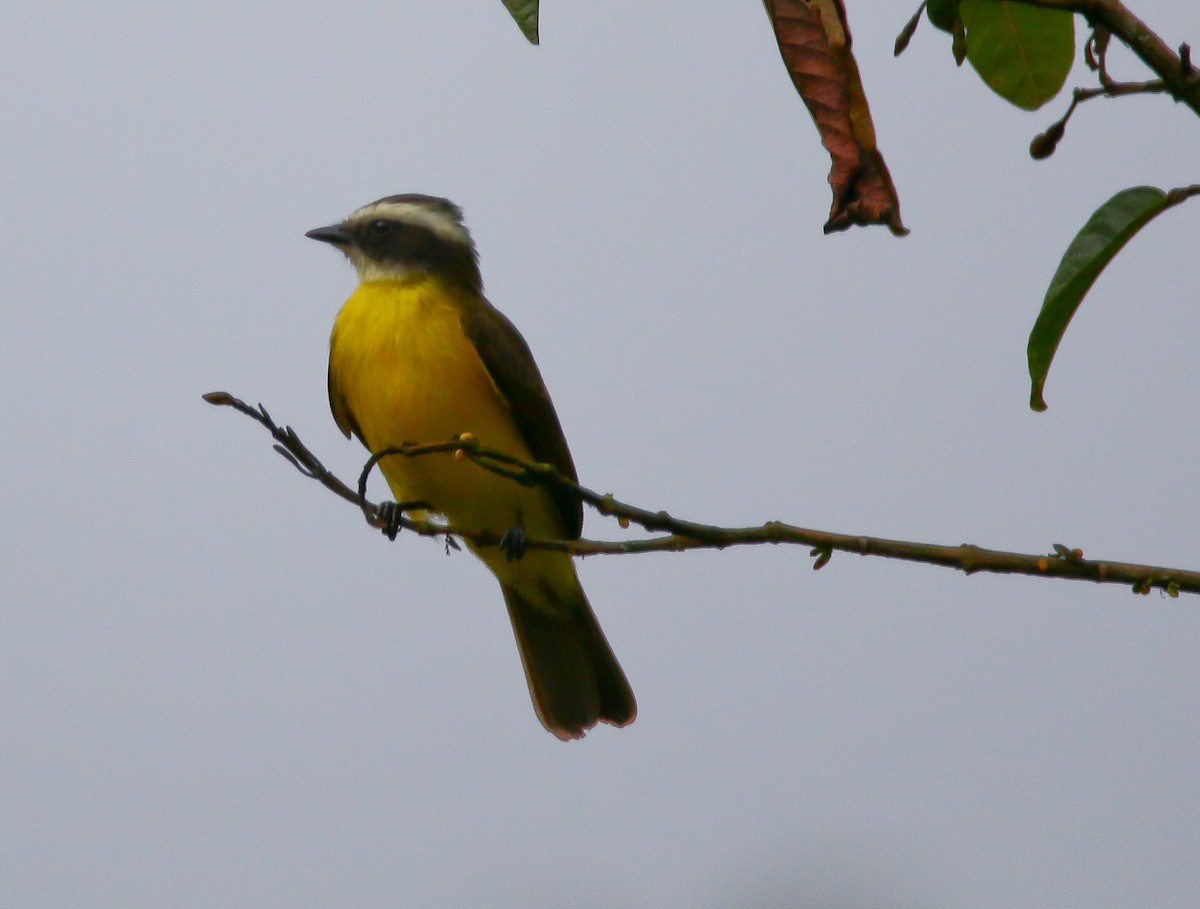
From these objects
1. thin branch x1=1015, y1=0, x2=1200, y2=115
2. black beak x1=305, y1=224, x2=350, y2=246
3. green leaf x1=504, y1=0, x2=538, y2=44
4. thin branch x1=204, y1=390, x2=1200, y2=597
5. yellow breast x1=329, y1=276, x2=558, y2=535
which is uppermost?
black beak x1=305, y1=224, x2=350, y2=246

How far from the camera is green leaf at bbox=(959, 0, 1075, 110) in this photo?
2.15 meters

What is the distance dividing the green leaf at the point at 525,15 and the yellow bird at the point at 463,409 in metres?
2.06

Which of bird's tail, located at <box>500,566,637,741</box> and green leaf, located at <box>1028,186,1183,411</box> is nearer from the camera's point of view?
green leaf, located at <box>1028,186,1183,411</box>

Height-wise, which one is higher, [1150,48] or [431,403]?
[431,403]

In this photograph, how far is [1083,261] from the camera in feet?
6.41

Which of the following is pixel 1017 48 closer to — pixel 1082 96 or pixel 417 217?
pixel 1082 96

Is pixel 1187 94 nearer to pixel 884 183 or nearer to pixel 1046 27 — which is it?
pixel 884 183

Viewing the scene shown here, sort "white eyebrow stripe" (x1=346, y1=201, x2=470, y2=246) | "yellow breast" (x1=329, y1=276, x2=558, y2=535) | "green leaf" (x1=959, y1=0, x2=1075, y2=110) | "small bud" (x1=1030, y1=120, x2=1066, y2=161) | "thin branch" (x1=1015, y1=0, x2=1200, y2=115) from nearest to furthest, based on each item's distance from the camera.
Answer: "thin branch" (x1=1015, y1=0, x2=1200, y2=115) → "small bud" (x1=1030, y1=120, x2=1066, y2=161) → "green leaf" (x1=959, y1=0, x2=1075, y2=110) → "yellow breast" (x1=329, y1=276, x2=558, y2=535) → "white eyebrow stripe" (x1=346, y1=201, x2=470, y2=246)

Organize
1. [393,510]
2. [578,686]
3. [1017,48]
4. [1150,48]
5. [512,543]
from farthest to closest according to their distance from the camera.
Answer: [578,686]
[393,510]
[512,543]
[1017,48]
[1150,48]

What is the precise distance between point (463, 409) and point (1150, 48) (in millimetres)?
3123

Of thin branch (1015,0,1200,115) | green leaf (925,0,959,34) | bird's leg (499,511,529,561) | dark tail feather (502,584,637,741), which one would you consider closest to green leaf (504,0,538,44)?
green leaf (925,0,959,34)

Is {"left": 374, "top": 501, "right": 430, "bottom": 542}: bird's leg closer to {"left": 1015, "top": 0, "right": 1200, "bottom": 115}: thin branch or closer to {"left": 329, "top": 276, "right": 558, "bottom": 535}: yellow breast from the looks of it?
{"left": 329, "top": 276, "right": 558, "bottom": 535}: yellow breast

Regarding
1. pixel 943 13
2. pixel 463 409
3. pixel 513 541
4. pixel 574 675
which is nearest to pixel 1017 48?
pixel 943 13

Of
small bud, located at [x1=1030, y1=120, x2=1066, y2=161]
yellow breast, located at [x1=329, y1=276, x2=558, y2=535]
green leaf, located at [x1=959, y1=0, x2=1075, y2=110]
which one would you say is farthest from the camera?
yellow breast, located at [x1=329, y1=276, x2=558, y2=535]
